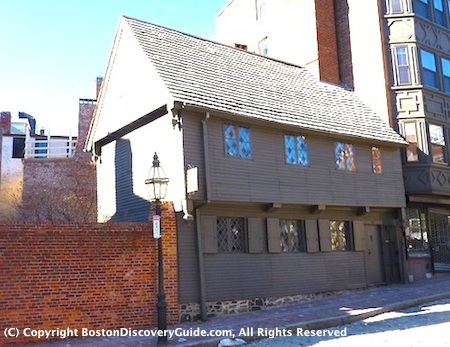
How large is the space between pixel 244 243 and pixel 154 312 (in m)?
3.55

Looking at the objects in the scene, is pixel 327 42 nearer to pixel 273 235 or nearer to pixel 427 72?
pixel 427 72

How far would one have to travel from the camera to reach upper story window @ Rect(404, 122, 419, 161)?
19.3 metres

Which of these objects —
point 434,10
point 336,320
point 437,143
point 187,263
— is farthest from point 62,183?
point 434,10

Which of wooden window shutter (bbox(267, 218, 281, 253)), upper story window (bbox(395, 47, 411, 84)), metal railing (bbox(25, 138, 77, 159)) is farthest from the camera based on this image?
metal railing (bbox(25, 138, 77, 159))

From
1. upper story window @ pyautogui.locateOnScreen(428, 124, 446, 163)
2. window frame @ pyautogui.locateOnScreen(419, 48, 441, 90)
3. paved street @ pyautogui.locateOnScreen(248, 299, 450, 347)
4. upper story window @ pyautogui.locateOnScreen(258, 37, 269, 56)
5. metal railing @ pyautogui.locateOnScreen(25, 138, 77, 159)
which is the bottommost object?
paved street @ pyautogui.locateOnScreen(248, 299, 450, 347)

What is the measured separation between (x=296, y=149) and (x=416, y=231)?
6.96 metres

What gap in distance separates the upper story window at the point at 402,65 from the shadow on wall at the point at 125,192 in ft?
35.7

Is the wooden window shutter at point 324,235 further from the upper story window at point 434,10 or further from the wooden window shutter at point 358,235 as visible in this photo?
the upper story window at point 434,10

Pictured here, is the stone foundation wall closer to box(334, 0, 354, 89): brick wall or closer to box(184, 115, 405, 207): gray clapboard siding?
box(184, 115, 405, 207): gray clapboard siding

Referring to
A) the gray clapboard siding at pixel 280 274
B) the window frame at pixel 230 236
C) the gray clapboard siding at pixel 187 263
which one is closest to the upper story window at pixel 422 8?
the gray clapboard siding at pixel 280 274

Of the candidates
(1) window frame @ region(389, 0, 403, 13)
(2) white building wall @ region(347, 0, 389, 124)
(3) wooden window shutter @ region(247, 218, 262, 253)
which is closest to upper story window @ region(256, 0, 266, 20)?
(2) white building wall @ region(347, 0, 389, 124)

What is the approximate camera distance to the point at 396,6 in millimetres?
20312

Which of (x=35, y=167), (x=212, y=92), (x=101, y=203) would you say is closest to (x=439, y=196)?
(x=212, y=92)

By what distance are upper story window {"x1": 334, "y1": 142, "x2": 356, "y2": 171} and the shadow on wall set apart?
6556 millimetres
